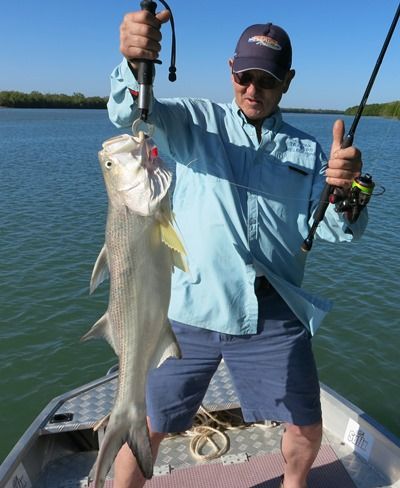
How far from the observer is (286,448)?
3.68 metres

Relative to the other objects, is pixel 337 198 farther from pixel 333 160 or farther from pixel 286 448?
pixel 286 448

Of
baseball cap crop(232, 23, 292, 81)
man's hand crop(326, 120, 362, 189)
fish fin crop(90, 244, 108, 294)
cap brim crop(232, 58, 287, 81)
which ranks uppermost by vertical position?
baseball cap crop(232, 23, 292, 81)

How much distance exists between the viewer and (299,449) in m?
3.62

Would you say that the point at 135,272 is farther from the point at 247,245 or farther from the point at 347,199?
the point at 347,199

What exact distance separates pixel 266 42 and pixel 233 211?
114 cm

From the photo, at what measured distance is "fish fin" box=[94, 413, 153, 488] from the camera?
2824 mm

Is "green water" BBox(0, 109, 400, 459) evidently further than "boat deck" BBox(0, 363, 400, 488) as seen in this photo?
Yes

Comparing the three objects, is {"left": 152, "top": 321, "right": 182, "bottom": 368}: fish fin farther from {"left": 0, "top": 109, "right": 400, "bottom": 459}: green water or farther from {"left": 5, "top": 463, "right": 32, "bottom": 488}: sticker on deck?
{"left": 0, "top": 109, "right": 400, "bottom": 459}: green water

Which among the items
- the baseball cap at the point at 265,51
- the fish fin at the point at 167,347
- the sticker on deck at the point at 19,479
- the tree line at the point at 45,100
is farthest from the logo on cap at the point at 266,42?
the tree line at the point at 45,100

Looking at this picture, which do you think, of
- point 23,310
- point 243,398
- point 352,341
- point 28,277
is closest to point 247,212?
point 243,398

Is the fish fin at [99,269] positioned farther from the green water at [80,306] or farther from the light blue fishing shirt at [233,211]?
the green water at [80,306]

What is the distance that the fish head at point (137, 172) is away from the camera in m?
2.51

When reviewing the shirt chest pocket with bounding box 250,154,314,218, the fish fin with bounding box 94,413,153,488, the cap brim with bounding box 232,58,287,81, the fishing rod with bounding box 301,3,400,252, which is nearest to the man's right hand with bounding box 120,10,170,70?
the cap brim with bounding box 232,58,287,81

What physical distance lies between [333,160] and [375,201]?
15.0 meters
